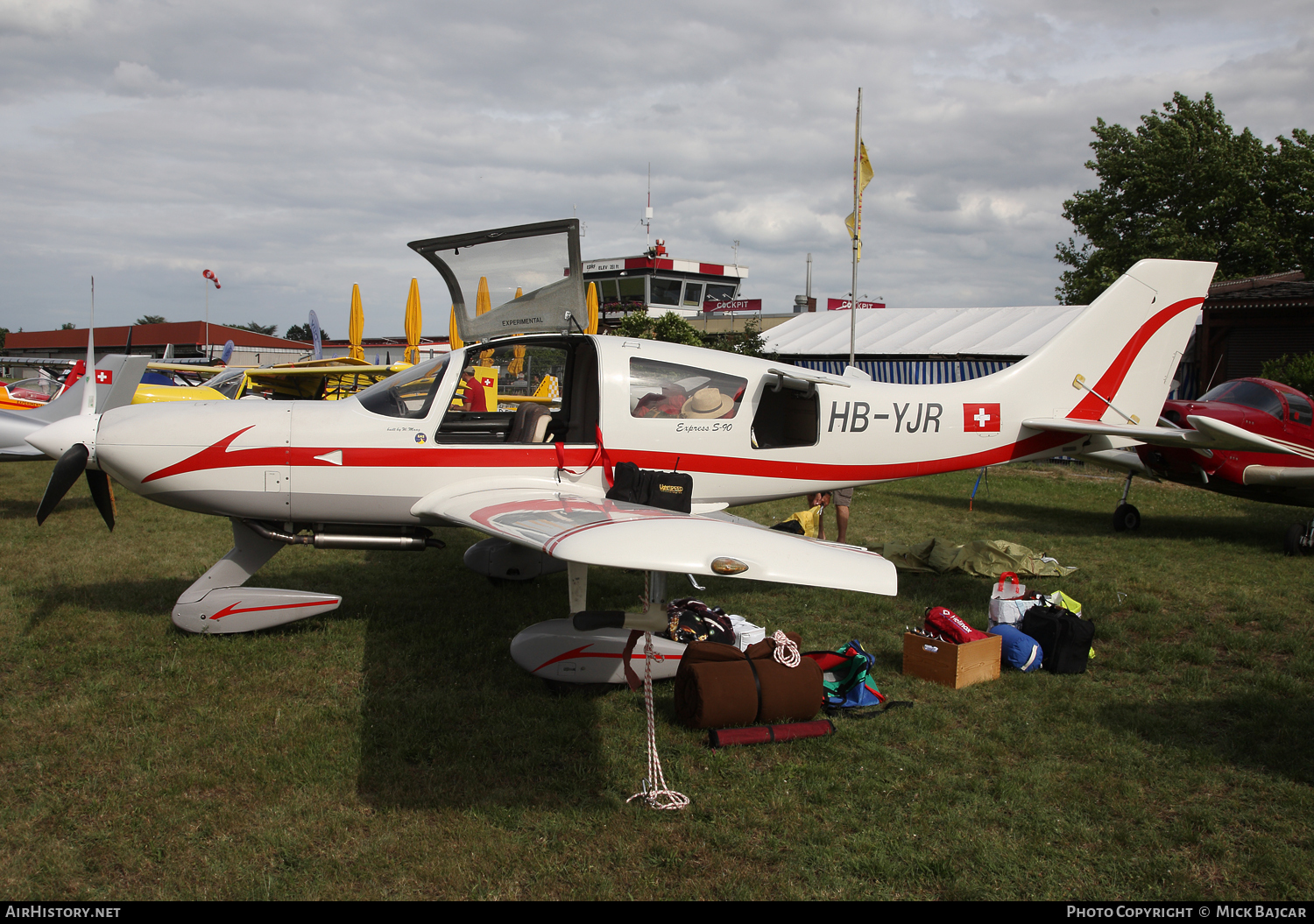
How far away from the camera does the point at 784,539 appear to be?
12.2 feet

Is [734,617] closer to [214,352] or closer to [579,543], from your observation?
[579,543]

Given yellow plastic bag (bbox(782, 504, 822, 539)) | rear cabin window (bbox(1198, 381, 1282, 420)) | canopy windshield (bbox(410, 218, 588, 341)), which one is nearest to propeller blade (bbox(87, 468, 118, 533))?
canopy windshield (bbox(410, 218, 588, 341))

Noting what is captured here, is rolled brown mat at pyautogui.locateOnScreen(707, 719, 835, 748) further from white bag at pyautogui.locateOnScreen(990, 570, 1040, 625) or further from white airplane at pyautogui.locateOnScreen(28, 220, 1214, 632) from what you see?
white bag at pyautogui.locateOnScreen(990, 570, 1040, 625)

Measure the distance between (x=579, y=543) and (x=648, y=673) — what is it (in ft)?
2.80

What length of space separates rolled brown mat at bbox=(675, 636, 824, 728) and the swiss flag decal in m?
3.05

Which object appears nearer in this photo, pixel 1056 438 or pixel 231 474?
pixel 231 474

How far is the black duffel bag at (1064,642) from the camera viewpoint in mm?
5355

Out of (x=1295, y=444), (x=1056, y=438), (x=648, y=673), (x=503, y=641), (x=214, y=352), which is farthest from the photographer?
(x=214, y=352)

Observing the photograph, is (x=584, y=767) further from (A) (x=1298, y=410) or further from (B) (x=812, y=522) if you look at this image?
(A) (x=1298, y=410)

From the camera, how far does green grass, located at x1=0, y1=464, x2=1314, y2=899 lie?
10.4 feet

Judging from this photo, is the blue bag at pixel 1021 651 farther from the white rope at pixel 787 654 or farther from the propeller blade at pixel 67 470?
the propeller blade at pixel 67 470

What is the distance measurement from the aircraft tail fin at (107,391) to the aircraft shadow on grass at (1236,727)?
9.01 meters

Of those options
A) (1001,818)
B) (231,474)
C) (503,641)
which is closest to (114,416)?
(231,474)

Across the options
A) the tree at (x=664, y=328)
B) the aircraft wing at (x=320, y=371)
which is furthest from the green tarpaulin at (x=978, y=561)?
the tree at (x=664, y=328)
